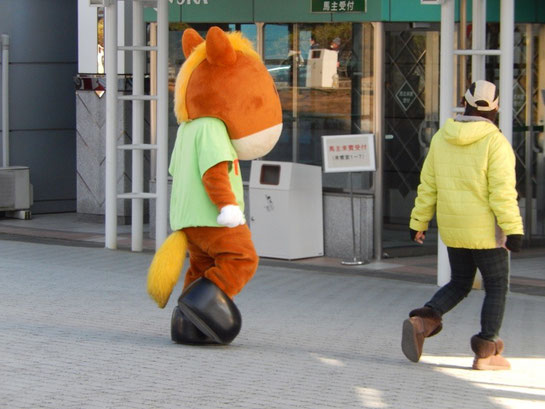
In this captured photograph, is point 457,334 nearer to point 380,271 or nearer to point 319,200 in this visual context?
point 380,271

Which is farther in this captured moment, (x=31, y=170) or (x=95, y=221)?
(x=31, y=170)

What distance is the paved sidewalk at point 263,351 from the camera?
6480 millimetres

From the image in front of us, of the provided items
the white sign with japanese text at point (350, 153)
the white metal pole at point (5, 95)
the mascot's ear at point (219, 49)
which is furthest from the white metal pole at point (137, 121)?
the mascot's ear at point (219, 49)

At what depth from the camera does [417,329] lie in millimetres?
7305

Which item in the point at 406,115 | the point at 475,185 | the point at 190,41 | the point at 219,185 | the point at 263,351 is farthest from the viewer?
the point at 406,115

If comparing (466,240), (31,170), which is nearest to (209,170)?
(466,240)

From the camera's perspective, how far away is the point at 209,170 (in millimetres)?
7484

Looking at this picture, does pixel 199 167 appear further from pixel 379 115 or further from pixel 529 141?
pixel 529 141

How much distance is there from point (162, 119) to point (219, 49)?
4.87 metres

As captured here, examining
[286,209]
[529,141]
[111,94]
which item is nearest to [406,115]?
[529,141]

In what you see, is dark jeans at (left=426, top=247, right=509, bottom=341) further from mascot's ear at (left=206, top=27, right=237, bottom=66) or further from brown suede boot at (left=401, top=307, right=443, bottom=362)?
mascot's ear at (left=206, top=27, right=237, bottom=66)

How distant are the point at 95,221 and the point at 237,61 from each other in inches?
339

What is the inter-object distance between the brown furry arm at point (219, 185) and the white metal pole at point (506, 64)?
3.45 m

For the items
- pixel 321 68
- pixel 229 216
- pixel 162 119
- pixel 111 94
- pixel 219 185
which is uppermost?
pixel 321 68
